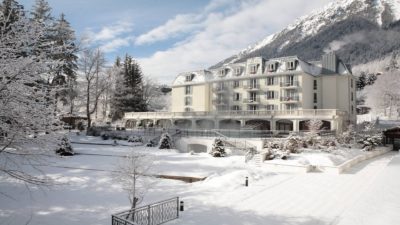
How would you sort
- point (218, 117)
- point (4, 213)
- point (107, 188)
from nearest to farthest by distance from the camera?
point (4, 213) < point (107, 188) < point (218, 117)

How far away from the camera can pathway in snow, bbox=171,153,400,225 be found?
1622cm

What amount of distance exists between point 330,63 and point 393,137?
47.4ft

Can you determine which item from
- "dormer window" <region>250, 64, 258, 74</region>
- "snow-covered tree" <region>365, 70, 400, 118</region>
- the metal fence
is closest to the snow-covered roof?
"dormer window" <region>250, 64, 258, 74</region>

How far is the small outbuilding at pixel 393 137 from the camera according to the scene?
162 ft

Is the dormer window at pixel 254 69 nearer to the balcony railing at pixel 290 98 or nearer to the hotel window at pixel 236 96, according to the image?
the hotel window at pixel 236 96

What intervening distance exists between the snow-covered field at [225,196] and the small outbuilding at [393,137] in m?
22.9

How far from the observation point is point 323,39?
170 m

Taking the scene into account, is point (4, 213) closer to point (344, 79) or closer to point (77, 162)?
point (77, 162)

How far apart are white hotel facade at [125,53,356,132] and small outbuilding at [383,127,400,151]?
533cm

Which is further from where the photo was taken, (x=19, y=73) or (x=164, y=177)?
(x=164, y=177)

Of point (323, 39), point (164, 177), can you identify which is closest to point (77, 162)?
point (164, 177)

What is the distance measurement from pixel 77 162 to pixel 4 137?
22.3m

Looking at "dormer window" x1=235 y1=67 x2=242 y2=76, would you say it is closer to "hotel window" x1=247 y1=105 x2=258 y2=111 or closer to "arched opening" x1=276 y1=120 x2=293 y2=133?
"hotel window" x1=247 y1=105 x2=258 y2=111

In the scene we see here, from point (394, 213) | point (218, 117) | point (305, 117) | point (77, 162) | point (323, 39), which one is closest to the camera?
point (394, 213)
